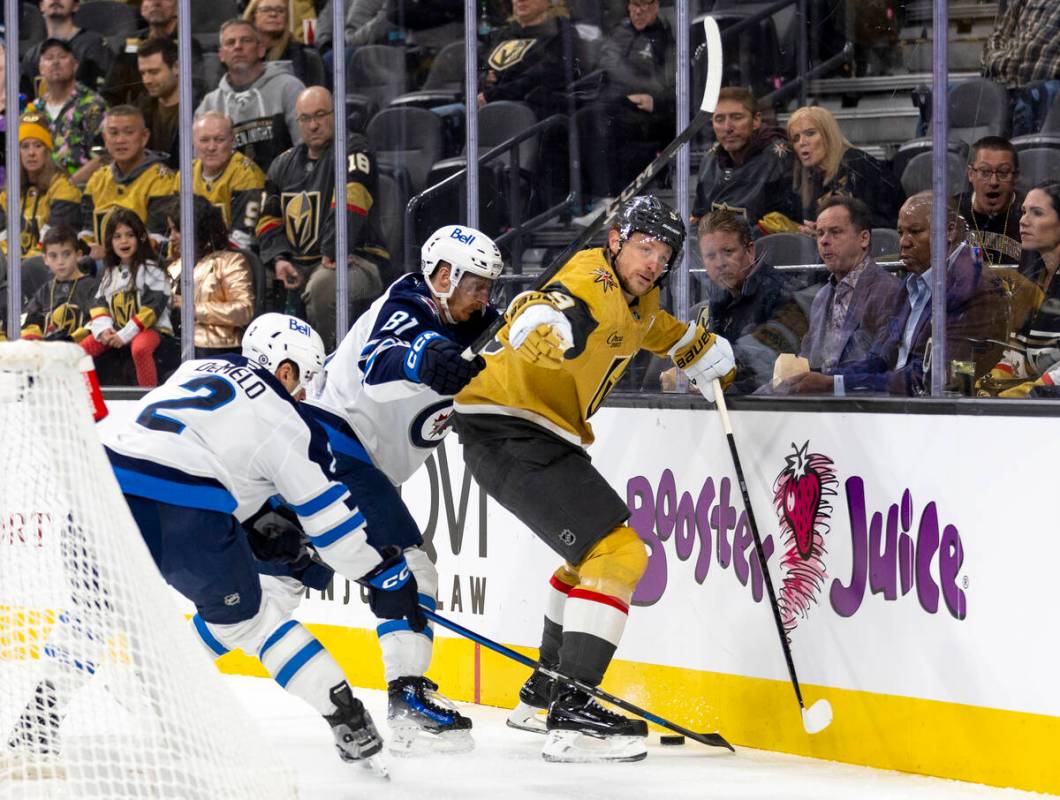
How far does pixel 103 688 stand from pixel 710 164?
1.96 m

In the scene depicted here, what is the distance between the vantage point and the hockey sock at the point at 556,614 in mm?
3918

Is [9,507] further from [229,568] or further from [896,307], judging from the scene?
[896,307]

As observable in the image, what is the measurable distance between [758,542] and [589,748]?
0.59 meters

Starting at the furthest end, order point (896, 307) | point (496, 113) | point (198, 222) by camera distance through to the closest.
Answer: point (198, 222)
point (496, 113)
point (896, 307)

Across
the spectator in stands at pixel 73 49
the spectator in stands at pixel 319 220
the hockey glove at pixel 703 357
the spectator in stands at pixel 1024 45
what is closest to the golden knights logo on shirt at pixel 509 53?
the spectator in stands at pixel 319 220

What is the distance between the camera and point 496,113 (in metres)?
4.56

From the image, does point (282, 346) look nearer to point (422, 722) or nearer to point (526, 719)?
point (422, 722)

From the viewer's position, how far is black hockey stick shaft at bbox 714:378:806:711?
11.8 ft

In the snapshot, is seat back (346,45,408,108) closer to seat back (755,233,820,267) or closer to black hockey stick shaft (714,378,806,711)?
seat back (755,233,820,267)

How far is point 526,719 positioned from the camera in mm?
3977

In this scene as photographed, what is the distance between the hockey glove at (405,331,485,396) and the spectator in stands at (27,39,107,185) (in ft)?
8.85

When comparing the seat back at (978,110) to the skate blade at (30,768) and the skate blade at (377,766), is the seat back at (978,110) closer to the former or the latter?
the skate blade at (377,766)

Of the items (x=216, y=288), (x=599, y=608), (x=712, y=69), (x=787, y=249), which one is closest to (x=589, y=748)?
(x=599, y=608)

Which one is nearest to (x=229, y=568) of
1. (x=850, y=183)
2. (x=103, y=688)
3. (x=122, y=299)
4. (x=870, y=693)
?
(x=103, y=688)
